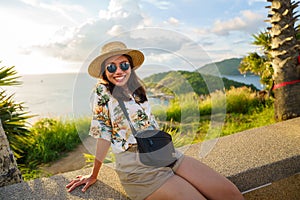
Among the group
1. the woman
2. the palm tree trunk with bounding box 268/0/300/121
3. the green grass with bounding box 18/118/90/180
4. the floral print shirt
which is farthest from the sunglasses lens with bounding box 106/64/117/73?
the palm tree trunk with bounding box 268/0/300/121

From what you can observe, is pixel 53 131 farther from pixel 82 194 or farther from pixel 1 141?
pixel 82 194

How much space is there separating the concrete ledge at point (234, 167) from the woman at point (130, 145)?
0.12 metres

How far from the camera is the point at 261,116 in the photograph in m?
5.91

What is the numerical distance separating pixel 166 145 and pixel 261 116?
4.38 m

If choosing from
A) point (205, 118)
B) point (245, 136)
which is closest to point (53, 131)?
point (205, 118)

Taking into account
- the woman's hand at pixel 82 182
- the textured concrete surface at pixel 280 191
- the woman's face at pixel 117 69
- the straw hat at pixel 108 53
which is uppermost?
the straw hat at pixel 108 53

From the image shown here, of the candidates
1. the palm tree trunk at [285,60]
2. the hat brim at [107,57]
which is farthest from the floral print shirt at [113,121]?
the palm tree trunk at [285,60]

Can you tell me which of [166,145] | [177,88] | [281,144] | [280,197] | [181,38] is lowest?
[280,197]

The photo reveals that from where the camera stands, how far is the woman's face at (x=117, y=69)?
2146mm

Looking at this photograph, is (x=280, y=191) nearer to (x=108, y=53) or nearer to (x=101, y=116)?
(x=101, y=116)

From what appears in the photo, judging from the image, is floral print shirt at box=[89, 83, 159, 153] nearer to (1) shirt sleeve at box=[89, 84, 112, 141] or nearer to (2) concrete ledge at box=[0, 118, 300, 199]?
(1) shirt sleeve at box=[89, 84, 112, 141]

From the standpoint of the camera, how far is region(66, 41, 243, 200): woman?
74.3 inches

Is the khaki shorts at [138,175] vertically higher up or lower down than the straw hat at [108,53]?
lower down

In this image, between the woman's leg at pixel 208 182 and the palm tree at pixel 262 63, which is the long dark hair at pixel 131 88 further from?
the palm tree at pixel 262 63
